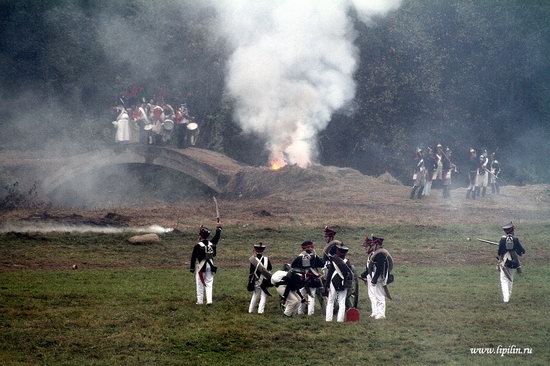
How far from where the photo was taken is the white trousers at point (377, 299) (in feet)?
88.6

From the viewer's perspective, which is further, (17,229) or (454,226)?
(454,226)

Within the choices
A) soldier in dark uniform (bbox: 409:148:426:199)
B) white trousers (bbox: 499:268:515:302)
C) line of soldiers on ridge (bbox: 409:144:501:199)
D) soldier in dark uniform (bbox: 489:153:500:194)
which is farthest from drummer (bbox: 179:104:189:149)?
white trousers (bbox: 499:268:515:302)

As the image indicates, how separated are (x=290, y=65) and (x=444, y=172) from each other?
34.3 feet

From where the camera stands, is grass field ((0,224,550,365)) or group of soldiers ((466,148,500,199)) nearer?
grass field ((0,224,550,365))

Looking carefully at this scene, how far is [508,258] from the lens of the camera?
29125 mm

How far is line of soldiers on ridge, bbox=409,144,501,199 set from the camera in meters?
50.3

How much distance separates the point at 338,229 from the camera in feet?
136

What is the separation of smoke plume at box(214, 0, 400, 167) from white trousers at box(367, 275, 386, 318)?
92.7 feet

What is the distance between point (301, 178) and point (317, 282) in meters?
24.9

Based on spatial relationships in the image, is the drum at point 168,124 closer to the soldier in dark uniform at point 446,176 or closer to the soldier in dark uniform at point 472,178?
the soldier in dark uniform at point 446,176

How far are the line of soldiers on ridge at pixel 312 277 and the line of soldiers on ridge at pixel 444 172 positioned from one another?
2290cm

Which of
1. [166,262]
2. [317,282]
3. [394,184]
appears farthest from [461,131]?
[317,282]

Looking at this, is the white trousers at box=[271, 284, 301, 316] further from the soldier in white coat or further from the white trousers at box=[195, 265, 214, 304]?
the soldier in white coat

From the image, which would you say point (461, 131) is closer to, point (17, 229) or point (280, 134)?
point (280, 134)
